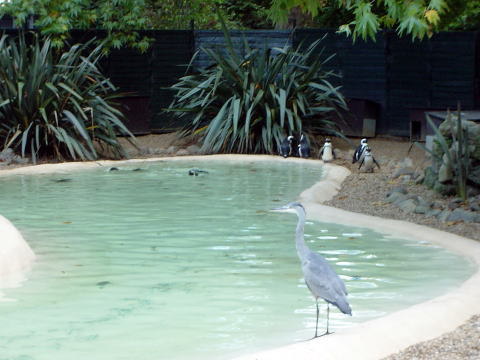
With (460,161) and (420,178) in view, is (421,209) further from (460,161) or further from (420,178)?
(420,178)

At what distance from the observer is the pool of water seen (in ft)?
18.2

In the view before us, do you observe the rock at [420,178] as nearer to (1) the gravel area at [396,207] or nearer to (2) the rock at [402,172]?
(1) the gravel area at [396,207]

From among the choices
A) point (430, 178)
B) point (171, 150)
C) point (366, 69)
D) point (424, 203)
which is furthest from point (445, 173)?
point (366, 69)

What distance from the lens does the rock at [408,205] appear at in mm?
9586

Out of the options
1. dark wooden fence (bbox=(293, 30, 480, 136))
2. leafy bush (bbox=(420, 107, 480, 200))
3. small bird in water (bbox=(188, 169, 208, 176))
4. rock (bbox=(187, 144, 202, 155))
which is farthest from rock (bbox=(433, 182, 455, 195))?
dark wooden fence (bbox=(293, 30, 480, 136))

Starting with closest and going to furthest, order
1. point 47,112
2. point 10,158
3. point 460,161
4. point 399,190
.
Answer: point 460,161, point 399,190, point 10,158, point 47,112

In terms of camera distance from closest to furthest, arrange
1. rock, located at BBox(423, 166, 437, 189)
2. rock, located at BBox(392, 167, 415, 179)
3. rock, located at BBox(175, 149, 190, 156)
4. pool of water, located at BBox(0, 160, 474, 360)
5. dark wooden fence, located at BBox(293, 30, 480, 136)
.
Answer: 1. pool of water, located at BBox(0, 160, 474, 360)
2. rock, located at BBox(423, 166, 437, 189)
3. rock, located at BBox(392, 167, 415, 179)
4. rock, located at BBox(175, 149, 190, 156)
5. dark wooden fence, located at BBox(293, 30, 480, 136)

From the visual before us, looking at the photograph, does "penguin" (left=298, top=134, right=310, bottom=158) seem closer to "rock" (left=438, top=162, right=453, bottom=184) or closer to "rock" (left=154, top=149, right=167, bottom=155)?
"rock" (left=154, top=149, right=167, bottom=155)

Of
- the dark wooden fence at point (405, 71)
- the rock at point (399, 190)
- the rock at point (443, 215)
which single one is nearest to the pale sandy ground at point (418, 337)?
the rock at point (443, 215)

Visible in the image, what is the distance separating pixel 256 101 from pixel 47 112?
127 inches

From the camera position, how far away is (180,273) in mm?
7098

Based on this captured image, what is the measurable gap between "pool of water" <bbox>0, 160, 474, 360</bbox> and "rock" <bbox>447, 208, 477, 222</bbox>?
3.19 ft

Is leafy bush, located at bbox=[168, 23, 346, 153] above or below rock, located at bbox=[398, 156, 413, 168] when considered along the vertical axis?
above

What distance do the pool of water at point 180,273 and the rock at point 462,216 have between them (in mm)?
972
